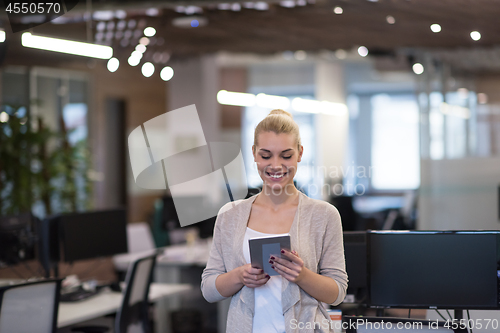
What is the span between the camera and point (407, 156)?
14.4ft

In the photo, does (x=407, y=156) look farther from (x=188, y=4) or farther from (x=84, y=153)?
(x=84, y=153)

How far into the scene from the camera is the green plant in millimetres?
6828

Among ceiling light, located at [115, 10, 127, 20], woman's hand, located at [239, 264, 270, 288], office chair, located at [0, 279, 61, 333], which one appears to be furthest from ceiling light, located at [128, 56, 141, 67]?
woman's hand, located at [239, 264, 270, 288]

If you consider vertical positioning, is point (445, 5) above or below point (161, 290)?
above

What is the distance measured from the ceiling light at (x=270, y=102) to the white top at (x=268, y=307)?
2.21 m

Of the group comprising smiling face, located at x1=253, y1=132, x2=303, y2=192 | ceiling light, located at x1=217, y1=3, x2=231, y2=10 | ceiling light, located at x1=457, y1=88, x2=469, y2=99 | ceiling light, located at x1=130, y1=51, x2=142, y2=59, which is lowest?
smiling face, located at x1=253, y1=132, x2=303, y2=192

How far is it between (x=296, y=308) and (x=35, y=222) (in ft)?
8.49

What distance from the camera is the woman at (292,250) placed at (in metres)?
1.77

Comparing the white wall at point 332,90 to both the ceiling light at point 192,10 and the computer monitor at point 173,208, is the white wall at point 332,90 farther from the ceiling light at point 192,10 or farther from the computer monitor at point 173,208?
the ceiling light at point 192,10

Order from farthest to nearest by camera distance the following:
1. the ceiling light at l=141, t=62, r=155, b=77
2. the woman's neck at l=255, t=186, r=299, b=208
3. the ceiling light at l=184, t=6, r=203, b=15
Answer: the ceiling light at l=184, t=6, r=203, b=15
the ceiling light at l=141, t=62, r=155, b=77
the woman's neck at l=255, t=186, r=299, b=208

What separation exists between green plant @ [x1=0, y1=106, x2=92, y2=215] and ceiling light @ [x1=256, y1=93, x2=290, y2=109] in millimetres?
3791

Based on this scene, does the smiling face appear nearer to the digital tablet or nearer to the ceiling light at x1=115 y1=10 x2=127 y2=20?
the digital tablet

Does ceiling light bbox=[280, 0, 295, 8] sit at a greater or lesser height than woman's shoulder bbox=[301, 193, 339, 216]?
greater

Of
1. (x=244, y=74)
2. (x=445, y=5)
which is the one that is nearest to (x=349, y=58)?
(x=244, y=74)
